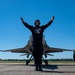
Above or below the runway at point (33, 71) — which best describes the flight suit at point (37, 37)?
above

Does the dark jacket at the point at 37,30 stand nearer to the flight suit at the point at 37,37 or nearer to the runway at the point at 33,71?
the flight suit at the point at 37,37

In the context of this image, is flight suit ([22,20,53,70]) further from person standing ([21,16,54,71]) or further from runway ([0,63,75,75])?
runway ([0,63,75,75])

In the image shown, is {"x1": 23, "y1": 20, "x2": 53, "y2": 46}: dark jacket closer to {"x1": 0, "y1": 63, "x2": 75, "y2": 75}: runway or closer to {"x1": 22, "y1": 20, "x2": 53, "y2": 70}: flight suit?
{"x1": 22, "y1": 20, "x2": 53, "y2": 70}: flight suit

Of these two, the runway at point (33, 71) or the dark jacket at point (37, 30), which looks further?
the dark jacket at point (37, 30)

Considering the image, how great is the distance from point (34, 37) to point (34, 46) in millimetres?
557

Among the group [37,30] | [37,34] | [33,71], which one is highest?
[37,30]

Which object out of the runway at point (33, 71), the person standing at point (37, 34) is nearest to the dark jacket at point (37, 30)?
the person standing at point (37, 34)

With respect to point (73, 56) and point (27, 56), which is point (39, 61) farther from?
point (27, 56)

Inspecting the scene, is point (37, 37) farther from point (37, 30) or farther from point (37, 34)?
point (37, 30)

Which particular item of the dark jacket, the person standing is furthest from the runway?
the dark jacket

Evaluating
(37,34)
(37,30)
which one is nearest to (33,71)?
(37,34)

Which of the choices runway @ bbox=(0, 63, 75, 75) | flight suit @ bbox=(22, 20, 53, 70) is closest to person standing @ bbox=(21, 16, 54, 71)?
flight suit @ bbox=(22, 20, 53, 70)

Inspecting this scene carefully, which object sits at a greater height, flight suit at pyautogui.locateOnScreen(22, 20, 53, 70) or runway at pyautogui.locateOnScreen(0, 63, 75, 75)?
flight suit at pyautogui.locateOnScreen(22, 20, 53, 70)

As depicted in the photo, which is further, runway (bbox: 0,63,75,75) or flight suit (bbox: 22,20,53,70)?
flight suit (bbox: 22,20,53,70)
